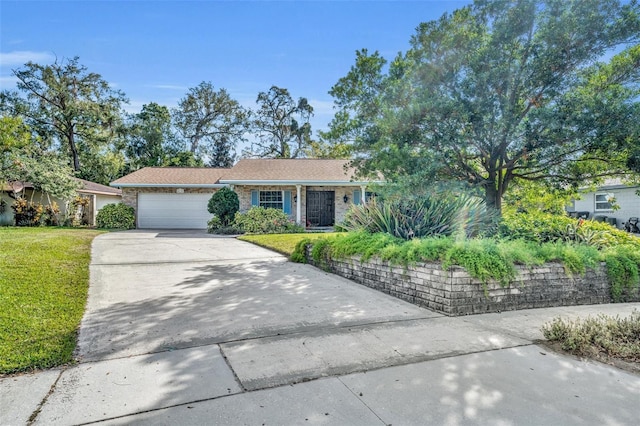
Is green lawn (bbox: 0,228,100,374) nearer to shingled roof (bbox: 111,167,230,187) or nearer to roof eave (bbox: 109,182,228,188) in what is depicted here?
roof eave (bbox: 109,182,228,188)

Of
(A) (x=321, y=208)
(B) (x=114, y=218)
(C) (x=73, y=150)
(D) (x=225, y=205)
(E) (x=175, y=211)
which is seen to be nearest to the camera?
(D) (x=225, y=205)

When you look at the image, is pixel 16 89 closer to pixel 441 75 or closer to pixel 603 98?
pixel 441 75

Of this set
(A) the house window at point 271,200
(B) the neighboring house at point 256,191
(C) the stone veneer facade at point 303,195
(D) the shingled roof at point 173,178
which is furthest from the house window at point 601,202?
(D) the shingled roof at point 173,178

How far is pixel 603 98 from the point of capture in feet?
20.0

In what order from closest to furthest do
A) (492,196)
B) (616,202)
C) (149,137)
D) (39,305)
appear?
(39,305) < (492,196) < (616,202) < (149,137)

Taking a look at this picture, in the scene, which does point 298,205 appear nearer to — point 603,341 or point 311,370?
point 603,341

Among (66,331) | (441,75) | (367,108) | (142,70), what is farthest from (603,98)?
(142,70)

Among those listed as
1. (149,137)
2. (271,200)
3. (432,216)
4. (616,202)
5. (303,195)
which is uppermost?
(149,137)

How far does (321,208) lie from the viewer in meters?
18.7

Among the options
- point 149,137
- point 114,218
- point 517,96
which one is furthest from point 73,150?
point 517,96

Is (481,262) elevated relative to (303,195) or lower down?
lower down

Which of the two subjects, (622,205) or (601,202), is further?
(601,202)

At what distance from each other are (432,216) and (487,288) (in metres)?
2.17

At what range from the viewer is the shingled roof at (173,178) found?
19266mm
